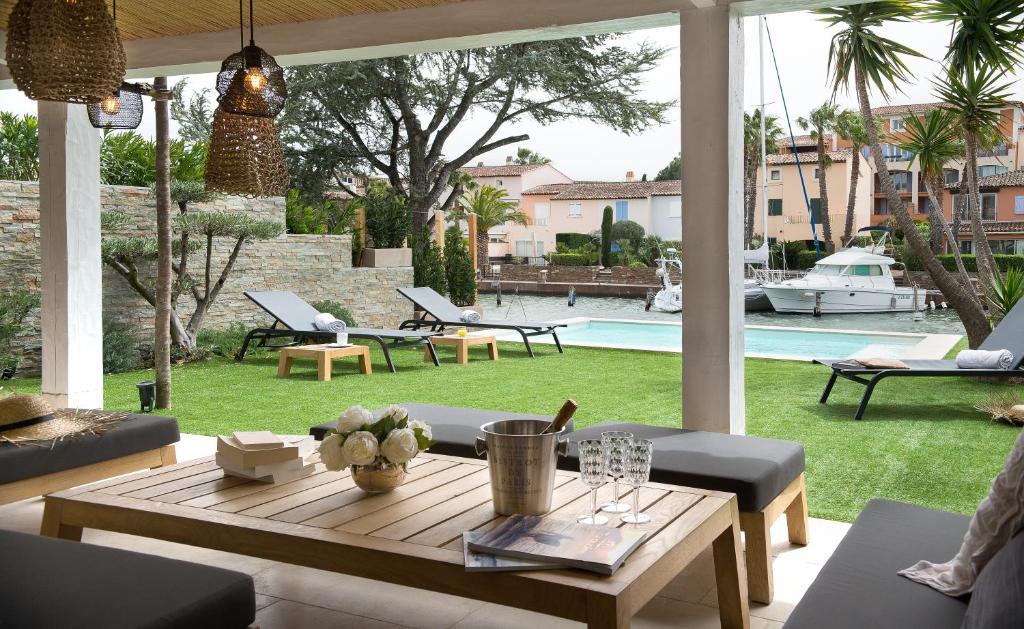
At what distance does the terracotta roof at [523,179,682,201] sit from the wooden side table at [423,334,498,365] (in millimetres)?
28966

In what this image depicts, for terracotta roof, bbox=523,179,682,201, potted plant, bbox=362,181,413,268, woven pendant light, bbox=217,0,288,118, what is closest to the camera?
woven pendant light, bbox=217,0,288,118

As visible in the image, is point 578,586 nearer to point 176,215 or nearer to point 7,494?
point 7,494

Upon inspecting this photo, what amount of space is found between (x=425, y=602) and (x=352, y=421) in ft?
2.32

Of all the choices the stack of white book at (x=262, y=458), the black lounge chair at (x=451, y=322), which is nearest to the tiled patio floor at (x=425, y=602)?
the stack of white book at (x=262, y=458)

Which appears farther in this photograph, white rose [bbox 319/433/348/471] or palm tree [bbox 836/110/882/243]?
palm tree [bbox 836/110/882/243]

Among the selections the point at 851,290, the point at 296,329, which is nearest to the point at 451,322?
the point at 296,329

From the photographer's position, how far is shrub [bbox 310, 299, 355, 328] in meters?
11.1


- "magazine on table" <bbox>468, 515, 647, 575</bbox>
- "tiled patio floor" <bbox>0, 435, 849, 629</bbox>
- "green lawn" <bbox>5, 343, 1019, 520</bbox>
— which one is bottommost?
"tiled patio floor" <bbox>0, 435, 849, 629</bbox>

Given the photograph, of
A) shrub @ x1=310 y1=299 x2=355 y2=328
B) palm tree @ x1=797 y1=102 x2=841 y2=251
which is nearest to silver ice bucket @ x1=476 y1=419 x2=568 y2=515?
shrub @ x1=310 y1=299 x2=355 y2=328

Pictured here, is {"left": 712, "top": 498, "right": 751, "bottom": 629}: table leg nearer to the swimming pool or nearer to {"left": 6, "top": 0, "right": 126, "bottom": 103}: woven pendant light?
{"left": 6, "top": 0, "right": 126, "bottom": 103}: woven pendant light

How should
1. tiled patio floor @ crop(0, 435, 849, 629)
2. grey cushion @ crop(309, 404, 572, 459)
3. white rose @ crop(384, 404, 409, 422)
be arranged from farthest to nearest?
grey cushion @ crop(309, 404, 572, 459) → tiled patio floor @ crop(0, 435, 849, 629) → white rose @ crop(384, 404, 409, 422)

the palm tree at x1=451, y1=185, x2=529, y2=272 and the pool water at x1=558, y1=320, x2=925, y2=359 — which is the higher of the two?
the palm tree at x1=451, y1=185, x2=529, y2=272

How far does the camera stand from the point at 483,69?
17.2m

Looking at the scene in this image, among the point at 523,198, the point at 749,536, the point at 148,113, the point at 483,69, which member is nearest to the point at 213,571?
the point at 749,536
